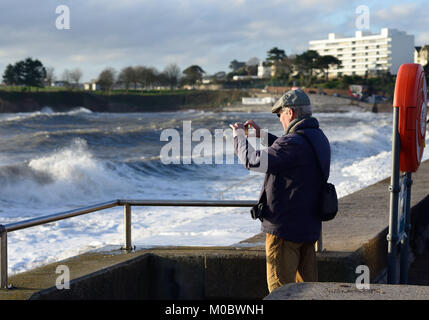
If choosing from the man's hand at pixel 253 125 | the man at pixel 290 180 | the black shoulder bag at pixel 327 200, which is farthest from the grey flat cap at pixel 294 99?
the black shoulder bag at pixel 327 200

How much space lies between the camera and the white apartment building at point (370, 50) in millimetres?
152375

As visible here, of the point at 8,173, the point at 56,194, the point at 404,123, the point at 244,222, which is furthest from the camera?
the point at 8,173

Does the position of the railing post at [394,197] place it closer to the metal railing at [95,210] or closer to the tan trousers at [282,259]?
the metal railing at [95,210]

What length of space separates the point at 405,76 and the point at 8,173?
1698cm

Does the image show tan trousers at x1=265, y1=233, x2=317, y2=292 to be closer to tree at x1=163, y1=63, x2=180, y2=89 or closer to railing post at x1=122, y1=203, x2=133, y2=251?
railing post at x1=122, y1=203, x2=133, y2=251

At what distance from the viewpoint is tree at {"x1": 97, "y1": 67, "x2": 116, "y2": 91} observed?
144 meters

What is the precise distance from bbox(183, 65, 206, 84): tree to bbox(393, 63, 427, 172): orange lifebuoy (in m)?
159

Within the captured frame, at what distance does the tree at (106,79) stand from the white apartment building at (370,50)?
189 ft

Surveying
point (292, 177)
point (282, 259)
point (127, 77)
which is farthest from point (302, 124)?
point (127, 77)

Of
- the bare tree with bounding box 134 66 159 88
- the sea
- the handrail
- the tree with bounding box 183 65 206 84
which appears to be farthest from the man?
the tree with bounding box 183 65 206 84

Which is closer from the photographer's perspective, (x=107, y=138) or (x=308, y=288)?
(x=308, y=288)
